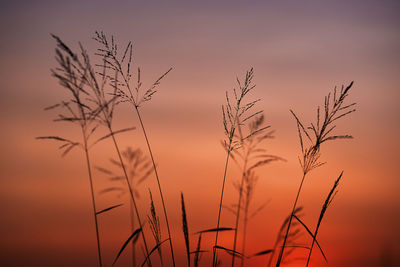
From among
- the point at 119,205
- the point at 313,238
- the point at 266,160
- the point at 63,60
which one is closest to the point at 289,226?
the point at 313,238

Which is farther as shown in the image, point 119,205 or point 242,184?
point 242,184

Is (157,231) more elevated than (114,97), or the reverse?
(114,97)

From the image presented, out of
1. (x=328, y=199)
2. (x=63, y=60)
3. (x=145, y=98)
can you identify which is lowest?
(x=328, y=199)

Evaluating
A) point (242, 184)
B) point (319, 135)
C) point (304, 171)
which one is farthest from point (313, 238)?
point (242, 184)

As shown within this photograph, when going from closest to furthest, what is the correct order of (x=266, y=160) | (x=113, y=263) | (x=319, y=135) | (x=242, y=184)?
(x=113, y=263) → (x=319, y=135) → (x=266, y=160) → (x=242, y=184)

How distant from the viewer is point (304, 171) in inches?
110

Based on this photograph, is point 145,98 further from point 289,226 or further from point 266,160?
point 289,226

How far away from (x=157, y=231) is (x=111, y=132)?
576 mm

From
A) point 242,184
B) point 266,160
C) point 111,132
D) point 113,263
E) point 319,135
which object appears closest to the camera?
point 113,263

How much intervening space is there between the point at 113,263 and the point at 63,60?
104 cm

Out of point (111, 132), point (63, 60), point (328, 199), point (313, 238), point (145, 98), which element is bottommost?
point (313, 238)

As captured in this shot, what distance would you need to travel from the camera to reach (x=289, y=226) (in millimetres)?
2766

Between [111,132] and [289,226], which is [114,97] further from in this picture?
[289,226]

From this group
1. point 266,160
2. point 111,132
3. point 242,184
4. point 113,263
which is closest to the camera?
point 113,263
